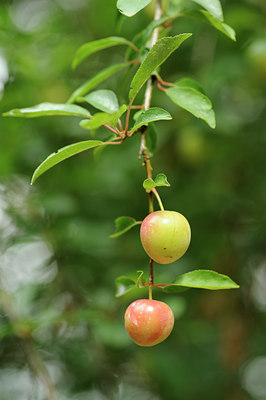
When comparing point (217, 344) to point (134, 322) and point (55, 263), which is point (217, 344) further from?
point (134, 322)

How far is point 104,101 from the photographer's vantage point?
0.77 m

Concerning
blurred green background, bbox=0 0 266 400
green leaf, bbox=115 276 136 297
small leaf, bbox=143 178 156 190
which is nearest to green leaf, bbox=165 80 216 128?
small leaf, bbox=143 178 156 190

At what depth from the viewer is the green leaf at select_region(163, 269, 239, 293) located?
65 centimetres

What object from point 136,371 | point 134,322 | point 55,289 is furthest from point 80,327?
point 134,322

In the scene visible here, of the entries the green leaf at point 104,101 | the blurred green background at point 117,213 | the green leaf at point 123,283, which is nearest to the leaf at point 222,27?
the green leaf at point 104,101

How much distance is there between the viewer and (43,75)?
73.7 inches

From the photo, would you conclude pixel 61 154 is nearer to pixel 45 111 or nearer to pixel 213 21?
pixel 45 111

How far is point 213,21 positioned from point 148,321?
58 centimetres

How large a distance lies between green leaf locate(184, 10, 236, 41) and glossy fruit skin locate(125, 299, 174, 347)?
492 mm

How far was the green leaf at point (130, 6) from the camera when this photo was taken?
674 mm

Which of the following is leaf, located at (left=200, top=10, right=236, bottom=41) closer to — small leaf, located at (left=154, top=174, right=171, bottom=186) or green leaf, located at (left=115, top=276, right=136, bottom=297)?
small leaf, located at (left=154, top=174, right=171, bottom=186)

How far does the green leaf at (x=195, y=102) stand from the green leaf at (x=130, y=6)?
16 centimetres

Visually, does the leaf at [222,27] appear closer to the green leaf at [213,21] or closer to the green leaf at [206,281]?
the green leaf at [213,21]

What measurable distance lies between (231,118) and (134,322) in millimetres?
1318
